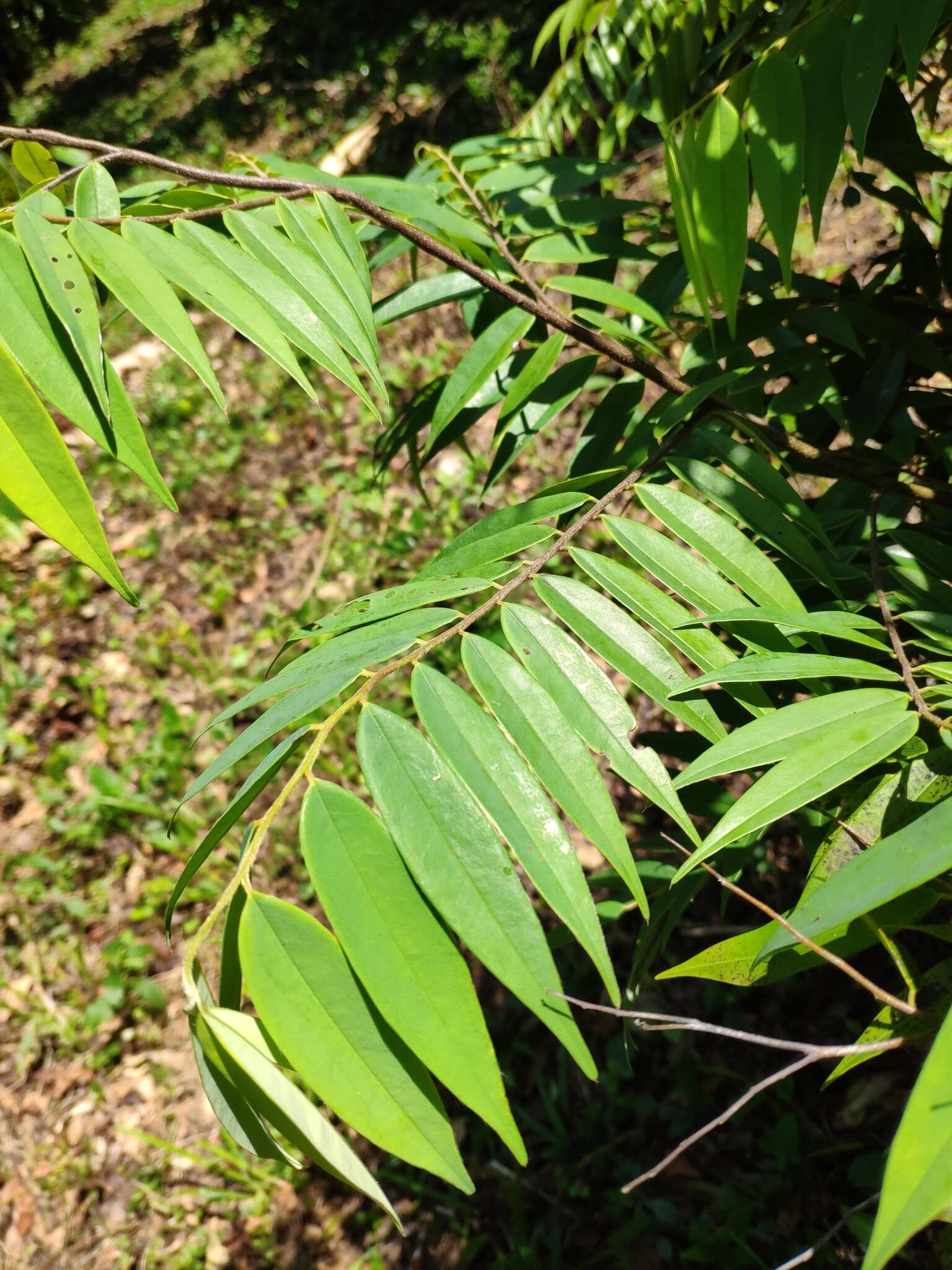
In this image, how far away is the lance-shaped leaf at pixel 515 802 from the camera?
1.80 feet

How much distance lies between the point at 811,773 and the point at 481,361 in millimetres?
651

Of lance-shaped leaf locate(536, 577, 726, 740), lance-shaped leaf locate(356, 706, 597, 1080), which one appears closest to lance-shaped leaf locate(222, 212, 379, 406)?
lance-shaped leaf locate(536, 577, 726, 740)

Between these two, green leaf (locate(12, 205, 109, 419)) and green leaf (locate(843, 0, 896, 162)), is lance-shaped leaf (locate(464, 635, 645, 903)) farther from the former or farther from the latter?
green leaf (locate(843, 0, 896, 162))

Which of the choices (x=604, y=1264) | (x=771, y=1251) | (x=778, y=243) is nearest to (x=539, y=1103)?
(x=604, y=1264)

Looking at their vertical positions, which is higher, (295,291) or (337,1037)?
(295,291)

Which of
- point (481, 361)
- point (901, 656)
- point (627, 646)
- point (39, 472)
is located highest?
point (39, 472)

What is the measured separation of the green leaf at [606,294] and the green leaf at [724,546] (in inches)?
11.2

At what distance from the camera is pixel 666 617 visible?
0.72 metres

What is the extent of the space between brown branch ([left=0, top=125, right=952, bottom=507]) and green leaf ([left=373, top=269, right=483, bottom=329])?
4.3 inches

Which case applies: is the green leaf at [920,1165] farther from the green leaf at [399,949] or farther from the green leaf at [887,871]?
the green leaf at [399,949]

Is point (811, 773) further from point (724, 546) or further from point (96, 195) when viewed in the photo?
point (96, 195)

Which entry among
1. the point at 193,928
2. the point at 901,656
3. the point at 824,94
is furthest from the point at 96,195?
the point at 193,928

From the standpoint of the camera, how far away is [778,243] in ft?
2.65

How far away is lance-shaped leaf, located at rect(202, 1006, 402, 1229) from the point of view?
45 centimetres
